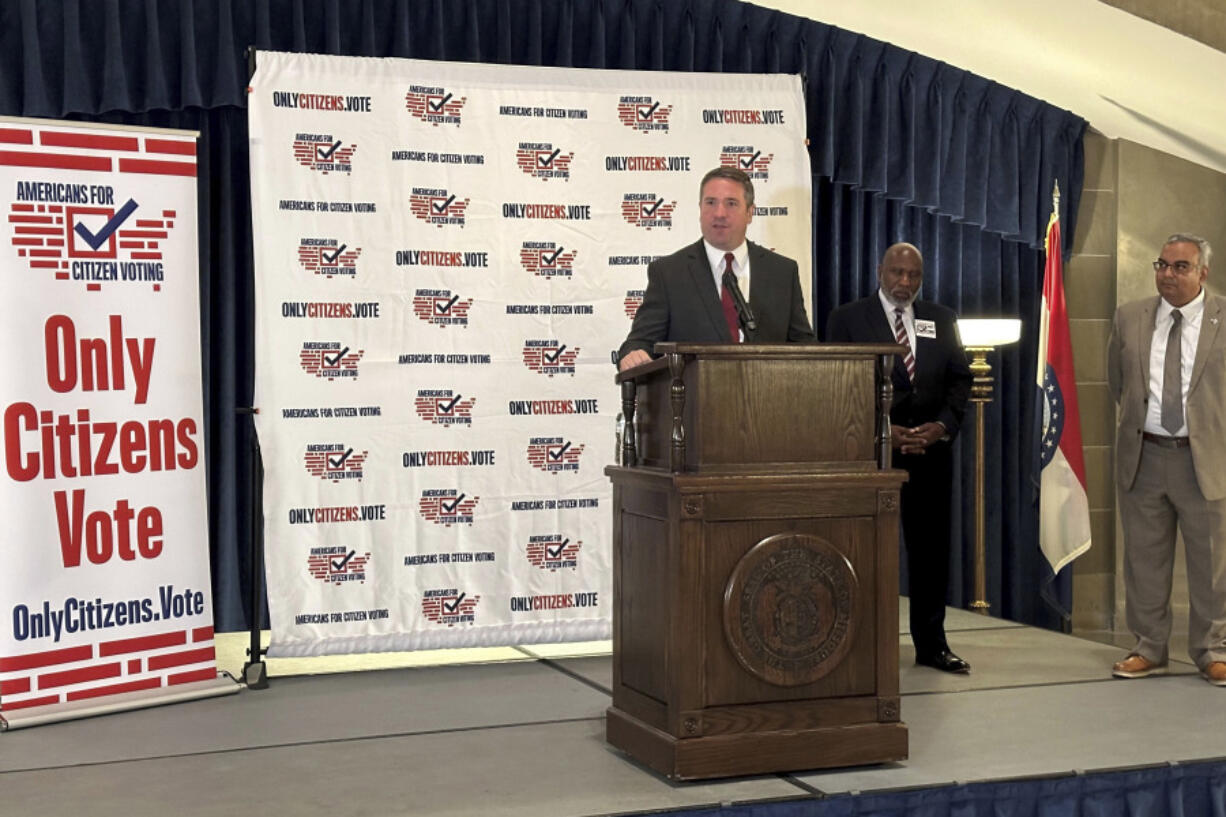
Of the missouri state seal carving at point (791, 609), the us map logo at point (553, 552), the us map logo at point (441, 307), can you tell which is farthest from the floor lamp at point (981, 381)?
the missouri state seal carving at point (791, 609)

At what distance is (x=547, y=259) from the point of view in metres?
5.46

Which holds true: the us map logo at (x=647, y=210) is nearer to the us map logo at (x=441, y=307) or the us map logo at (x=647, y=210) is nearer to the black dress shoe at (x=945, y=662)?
the us map logo at (x=441, y=307)

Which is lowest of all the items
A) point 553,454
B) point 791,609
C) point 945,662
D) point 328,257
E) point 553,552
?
point 945,662

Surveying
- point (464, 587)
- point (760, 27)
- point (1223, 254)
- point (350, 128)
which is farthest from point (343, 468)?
point (1223, 254)

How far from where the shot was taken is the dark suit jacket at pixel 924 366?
16.3ft

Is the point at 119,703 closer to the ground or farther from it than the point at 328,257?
closer to the ground

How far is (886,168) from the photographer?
657 centimetres

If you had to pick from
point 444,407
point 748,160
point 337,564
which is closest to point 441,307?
point 444,407

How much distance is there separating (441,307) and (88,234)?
1391mm

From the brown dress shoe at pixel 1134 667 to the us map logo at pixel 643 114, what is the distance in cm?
272

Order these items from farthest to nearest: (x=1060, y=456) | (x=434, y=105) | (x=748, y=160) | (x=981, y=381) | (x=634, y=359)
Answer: (x=981, y=381) → (x=1060, y=456) → (x=748, y=160) → (x=434, y=105) → (x=634, y=359)

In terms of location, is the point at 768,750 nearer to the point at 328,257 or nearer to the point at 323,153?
the point at 328,257

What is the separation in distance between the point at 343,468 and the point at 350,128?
130 centimetres

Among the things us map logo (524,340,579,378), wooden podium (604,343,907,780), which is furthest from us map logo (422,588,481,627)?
wooden podium (604,343,907,780)
